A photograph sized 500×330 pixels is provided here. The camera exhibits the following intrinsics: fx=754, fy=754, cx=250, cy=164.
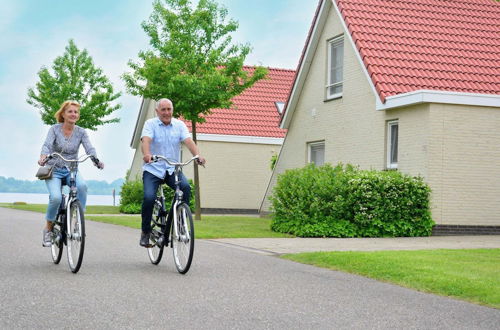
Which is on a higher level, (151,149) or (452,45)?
(452,45)

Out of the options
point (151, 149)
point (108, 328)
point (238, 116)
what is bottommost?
point (108, 328)

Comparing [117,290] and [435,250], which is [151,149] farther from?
[435,250]

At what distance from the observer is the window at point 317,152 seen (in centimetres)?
2202

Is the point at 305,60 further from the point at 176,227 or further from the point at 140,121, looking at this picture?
the point at 140,121

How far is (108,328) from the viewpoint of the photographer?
5488mm

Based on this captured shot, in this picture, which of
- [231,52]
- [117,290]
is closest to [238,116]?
[231,52]

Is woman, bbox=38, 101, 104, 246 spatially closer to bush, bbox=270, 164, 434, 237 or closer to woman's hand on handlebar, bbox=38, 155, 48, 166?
woman's hand on handlebar, bbox=38, 155, 48, 166

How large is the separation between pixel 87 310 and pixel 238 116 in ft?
82.5

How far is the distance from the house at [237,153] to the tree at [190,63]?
7233 millimetres

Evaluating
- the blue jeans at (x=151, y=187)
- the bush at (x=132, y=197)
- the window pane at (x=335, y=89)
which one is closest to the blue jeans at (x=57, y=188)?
the blue jeans at (x=151, y=187)

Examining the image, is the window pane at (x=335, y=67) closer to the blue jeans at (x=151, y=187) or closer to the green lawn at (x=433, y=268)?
the green lawn at (x=433, y=268)

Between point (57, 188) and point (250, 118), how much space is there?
22.2m

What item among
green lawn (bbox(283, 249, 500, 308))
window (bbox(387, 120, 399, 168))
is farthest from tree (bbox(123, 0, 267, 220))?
green lawn (bbox(283, 249, 500, 308))

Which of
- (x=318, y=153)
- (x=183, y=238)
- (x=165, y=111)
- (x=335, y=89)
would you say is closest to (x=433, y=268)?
(x=183, y=238)
